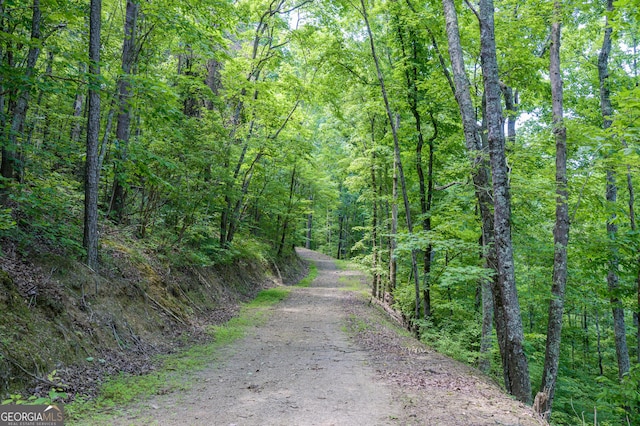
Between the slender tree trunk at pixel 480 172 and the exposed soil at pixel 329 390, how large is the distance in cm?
126

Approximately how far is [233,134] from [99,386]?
9.54 metres

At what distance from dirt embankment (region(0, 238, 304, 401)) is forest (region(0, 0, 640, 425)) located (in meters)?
0.52

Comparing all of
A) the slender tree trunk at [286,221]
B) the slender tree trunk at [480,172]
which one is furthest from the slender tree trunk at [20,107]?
the slender tree trunk at [286,221]

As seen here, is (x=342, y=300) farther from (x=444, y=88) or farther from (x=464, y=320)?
(x=444, y=88)

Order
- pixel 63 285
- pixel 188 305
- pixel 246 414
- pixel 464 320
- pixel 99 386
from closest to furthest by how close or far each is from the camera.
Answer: pixel 246 414 → pixel 99 386 → pixel 63 285 → pixel 188 305 → pixel 464 320

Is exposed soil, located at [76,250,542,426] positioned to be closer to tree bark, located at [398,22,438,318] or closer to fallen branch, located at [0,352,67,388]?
fallen branch, located at [0,352,67,388]

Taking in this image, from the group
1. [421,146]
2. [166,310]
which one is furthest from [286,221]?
[166,310]

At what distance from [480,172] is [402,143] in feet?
24.1

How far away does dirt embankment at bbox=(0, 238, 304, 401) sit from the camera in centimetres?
447

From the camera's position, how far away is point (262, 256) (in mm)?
20047

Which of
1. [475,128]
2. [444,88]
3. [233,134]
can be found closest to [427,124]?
[444,88]

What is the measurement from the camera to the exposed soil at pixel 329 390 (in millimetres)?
4363

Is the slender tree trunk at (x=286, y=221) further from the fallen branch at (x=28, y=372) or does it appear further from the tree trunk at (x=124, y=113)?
the fallen branch at (x=28, y=372)

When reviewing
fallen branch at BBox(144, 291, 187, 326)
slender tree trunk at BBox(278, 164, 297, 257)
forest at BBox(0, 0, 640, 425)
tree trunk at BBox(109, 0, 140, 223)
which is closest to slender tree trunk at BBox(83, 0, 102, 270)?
forest at BBox(0, 0, 640, 425)
